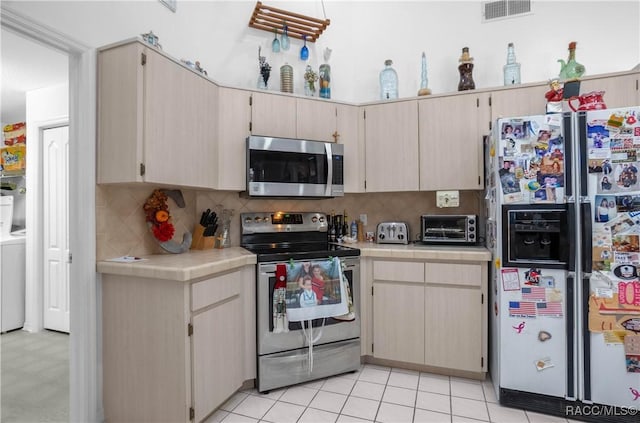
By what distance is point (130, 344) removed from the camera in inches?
72.1

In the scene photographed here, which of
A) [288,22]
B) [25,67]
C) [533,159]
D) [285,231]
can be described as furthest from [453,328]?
[25,67]

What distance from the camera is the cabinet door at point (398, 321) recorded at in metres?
2.46

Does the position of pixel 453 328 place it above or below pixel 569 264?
below

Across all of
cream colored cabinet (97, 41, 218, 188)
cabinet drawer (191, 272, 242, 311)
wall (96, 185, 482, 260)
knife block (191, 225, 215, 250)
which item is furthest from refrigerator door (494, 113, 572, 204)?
knife block (191, 225, 215, 250)

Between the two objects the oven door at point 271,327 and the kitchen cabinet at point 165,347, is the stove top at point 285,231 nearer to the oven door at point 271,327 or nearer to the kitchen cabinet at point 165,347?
the oven door at point 271,327

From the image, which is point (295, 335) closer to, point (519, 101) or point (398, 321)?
point (398, 321)

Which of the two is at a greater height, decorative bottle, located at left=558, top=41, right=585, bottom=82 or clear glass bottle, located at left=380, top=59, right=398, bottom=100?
clear glass bottle, located at left=380, top=59, right=398, bottom=100

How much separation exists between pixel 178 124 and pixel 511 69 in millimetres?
2578

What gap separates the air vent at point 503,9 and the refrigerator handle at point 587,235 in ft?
6.37

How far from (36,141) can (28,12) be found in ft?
7.83

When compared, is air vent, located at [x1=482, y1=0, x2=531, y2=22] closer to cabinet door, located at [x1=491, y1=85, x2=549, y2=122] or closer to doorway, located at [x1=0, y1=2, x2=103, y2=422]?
cabinet door, located at [x1=491, y1=85, x2=549, y2=122]

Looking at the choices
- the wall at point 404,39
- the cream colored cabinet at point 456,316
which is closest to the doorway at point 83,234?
the wall at point 404,39

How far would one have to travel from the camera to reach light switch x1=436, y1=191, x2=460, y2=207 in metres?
2.70

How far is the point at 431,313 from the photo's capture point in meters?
2.43
